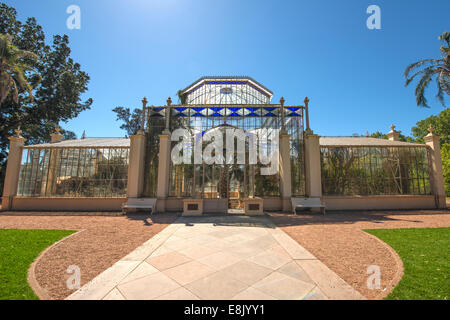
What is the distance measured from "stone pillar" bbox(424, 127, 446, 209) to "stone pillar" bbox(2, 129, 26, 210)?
31.0 m

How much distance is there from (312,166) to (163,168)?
412 inches

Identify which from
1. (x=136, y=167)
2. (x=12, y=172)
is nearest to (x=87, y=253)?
(x=136, y=167)

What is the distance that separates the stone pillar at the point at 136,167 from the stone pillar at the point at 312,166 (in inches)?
469

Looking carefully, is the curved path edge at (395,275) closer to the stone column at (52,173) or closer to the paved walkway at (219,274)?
the paved walkway at (219,274)

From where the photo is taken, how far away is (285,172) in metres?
13.1

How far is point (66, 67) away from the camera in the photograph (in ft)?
80.4

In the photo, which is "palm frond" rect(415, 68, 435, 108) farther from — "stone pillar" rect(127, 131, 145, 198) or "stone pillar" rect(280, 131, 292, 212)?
"stone pillar" rect(127, 131, 145, 198)

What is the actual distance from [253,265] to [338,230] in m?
5.42

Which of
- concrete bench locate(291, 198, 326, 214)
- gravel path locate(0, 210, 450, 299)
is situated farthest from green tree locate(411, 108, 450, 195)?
gravel path locate(0, 210, 450, 299)

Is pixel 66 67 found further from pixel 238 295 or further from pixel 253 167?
pixel 238 295

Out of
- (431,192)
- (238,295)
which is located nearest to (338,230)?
(238,295)

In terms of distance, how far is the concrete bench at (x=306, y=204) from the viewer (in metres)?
12.1

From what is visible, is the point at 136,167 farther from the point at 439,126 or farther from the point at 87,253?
the point at 439,126

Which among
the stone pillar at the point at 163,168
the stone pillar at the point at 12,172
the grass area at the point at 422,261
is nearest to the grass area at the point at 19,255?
the stone pillar at the point at 163,168
